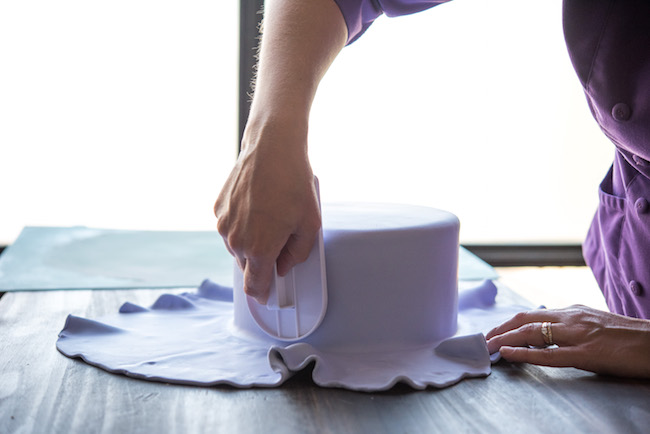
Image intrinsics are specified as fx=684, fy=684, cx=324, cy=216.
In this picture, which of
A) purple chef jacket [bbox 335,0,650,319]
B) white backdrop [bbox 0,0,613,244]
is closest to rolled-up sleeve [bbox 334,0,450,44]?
purple chef jacket [bbox 335,0,650,319]

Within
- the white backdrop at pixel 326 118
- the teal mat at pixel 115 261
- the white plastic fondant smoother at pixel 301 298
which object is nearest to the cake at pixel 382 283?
the white plastic fondant smoother at pixel 301 298

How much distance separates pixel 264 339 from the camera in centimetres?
103

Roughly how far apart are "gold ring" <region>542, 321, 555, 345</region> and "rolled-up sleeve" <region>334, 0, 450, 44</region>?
0.50 meters

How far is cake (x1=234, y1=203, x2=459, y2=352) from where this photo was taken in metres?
0.96

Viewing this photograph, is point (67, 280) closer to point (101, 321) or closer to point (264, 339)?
point (101, 321)

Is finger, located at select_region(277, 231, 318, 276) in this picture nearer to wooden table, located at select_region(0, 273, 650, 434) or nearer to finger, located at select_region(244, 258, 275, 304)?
finger, located at select_region(244, 258, 275, 304)

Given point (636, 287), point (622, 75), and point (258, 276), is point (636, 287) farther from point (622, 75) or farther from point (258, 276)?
point (258, 276)

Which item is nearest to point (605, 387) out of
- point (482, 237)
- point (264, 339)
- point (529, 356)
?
point (529, 356)

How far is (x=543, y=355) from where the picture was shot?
92 cm

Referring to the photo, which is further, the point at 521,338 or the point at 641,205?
the point at 641,205

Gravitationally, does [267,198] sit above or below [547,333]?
above

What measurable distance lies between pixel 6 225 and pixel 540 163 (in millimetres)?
2458

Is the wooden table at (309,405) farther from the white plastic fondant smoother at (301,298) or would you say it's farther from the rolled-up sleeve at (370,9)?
the rolled-up sleeve at (370,9)

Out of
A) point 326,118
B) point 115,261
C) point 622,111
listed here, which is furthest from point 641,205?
point 326,118
